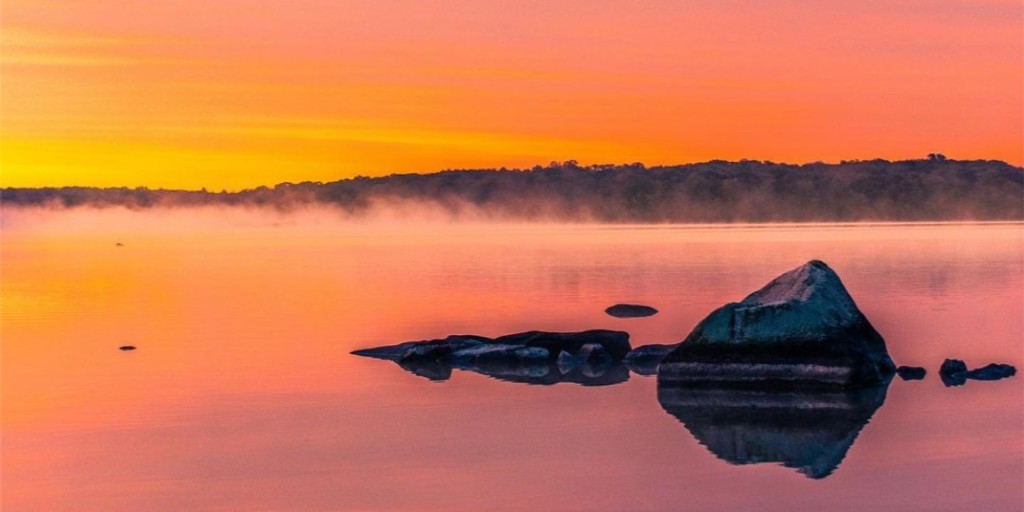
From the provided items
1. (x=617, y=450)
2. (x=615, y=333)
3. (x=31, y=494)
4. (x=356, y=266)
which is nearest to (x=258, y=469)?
(x=31, y=494)

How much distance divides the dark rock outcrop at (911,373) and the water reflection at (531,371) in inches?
169

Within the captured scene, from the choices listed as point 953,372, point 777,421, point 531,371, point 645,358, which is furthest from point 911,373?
point 531,371

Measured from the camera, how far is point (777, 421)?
2047 centimetres

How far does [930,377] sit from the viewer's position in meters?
25.2

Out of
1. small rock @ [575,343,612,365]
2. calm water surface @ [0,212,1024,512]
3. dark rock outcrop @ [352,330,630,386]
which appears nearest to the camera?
calm water surface @ [0,212,1024,512]

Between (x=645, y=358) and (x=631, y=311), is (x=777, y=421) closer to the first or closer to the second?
(x=645, y=358)

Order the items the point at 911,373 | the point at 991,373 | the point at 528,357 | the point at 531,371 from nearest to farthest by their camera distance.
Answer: the point at 991,373
the point at 911,373
the point at 531,371
the point at 528,357

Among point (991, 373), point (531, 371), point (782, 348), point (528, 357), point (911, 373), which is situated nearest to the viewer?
point (782, 348)

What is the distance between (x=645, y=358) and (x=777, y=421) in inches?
265

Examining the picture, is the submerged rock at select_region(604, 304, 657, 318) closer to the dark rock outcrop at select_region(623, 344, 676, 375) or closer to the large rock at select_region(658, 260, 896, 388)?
the dark rock outcrop at select_region(623, 344, 676, 375)

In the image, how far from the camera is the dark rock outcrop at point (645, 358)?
2644 centimetres

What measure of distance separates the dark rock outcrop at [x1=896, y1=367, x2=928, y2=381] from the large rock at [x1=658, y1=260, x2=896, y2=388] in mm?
1021

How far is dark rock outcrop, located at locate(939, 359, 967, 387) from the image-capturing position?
24578mm

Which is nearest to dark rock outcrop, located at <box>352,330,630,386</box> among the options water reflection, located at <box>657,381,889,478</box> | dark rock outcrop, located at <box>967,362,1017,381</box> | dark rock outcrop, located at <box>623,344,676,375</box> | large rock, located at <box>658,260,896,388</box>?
dark rock outcrop, located at <box>623,344,676,375</box>
